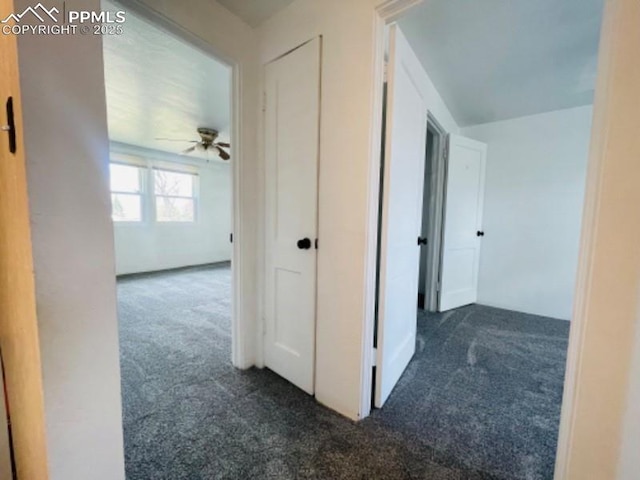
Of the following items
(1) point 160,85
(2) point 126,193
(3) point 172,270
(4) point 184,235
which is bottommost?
(3) point 172,270

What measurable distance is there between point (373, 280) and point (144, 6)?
1.79 m

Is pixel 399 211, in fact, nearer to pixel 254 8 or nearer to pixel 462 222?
pixel 254 8

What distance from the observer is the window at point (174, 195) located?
5.14 m

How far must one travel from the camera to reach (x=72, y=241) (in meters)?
0.56

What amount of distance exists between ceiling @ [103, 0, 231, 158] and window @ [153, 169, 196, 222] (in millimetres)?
1160

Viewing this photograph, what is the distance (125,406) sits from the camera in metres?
1.51

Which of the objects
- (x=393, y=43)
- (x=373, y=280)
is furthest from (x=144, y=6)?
(x=373, y=280)

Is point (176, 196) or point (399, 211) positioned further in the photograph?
point (176, 196)

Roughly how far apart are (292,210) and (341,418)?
1214mm

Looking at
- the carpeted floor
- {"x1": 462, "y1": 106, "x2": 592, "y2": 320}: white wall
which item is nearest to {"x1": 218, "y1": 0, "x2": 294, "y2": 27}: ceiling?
the carpeted floor

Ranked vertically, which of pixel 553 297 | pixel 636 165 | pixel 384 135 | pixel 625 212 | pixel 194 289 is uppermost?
pixel 384 135

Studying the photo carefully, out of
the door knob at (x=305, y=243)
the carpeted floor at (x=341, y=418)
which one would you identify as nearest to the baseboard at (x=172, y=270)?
the carpeted floor at (x=341, y=418)

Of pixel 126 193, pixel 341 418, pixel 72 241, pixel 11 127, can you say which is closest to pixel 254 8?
pixel 11 127

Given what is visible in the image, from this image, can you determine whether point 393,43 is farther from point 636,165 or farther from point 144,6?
point 144,6
